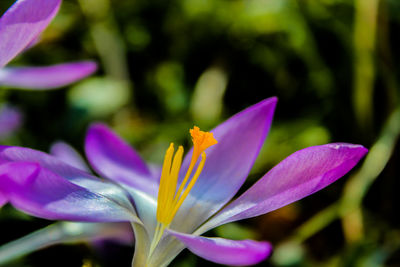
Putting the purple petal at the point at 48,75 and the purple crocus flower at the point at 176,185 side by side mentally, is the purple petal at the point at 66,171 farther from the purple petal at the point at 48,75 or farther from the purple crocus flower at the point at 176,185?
the purple petal at the point at 48,75

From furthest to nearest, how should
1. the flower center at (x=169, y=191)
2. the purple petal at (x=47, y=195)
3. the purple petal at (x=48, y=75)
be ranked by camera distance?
the purple petal at (x=48, y=75), the flower center at (x=169, y=191), the purple petal at (x=47, y=195)

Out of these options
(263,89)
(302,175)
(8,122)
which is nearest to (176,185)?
(302,175)

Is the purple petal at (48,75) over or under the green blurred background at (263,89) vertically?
over

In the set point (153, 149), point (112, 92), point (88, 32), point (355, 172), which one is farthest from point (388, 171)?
point (88, 32)

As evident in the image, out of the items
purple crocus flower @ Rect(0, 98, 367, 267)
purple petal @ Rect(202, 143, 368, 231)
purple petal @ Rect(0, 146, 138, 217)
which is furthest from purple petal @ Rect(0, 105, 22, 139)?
purple petal @ Rect(202, 143, 368, 231)

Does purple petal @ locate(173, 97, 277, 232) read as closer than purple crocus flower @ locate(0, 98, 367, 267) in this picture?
No

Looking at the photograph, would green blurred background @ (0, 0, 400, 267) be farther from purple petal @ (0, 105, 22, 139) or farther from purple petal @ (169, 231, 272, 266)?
purple petal @ (169, 231, 272, 266)

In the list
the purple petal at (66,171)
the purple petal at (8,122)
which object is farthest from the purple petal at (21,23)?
the purple petal at (8,122)
